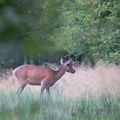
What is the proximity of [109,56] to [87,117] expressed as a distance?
33.5 ft

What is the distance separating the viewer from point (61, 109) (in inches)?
223

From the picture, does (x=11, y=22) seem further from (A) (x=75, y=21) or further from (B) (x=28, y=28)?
(A) (x=75, y=21)

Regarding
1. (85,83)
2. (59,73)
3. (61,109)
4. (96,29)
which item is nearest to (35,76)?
(59,73)

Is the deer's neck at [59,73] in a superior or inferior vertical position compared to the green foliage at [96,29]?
inferior

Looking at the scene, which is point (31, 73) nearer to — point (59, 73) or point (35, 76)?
point (35, 76)

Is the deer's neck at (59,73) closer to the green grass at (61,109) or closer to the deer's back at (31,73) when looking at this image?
the deer's back at (31,73)

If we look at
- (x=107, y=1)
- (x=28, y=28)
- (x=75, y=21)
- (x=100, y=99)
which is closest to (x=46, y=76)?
(x=107, y=1)

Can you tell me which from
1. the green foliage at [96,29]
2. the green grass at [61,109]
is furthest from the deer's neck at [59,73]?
the green grass at [61,109]

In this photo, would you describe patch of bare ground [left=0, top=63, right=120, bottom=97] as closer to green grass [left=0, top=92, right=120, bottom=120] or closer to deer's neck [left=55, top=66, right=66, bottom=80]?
deer's neck [left=55, top=66, right=66, bottom=80]

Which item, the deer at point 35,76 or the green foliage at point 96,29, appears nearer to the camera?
the deer at point 35,76

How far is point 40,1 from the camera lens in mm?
1079

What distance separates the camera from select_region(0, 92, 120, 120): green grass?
495 cm

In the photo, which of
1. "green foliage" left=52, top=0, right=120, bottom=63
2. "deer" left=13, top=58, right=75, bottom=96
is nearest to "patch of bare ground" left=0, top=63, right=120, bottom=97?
"deer" left=13, top=58, right=75, bottom=96

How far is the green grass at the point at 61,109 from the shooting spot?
4.95 meters
